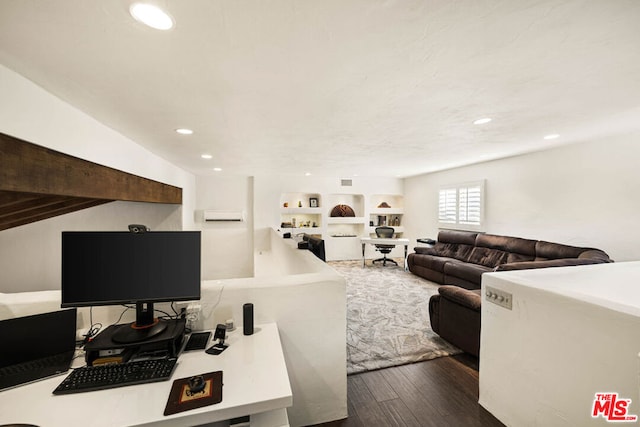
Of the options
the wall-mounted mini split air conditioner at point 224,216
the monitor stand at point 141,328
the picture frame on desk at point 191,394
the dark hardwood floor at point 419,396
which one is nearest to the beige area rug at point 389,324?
the dark hardwood floor at point 419,396

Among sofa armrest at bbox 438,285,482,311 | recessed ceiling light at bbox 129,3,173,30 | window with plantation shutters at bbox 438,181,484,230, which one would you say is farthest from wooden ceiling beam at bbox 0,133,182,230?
window with plantation shutters at bbox 438,181,484,230

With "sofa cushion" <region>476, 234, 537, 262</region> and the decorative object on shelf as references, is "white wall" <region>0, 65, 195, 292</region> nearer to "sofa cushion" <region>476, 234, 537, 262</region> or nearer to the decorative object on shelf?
the decorative object on shelf

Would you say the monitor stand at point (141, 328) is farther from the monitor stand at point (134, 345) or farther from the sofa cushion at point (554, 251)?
the sofa cushion at point (554, 251)

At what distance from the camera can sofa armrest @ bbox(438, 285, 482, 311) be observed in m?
2.27

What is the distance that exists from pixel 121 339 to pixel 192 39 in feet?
5.02

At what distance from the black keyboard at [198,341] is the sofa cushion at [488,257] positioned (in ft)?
15.3

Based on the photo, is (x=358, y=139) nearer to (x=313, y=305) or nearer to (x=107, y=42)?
(x=313, y=305)

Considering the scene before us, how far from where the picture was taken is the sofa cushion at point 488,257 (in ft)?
14.0

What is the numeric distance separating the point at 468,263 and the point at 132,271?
503 centimetres

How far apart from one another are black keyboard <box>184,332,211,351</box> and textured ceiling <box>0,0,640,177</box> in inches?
62.1

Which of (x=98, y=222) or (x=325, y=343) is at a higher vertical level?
(x=98, y=222)

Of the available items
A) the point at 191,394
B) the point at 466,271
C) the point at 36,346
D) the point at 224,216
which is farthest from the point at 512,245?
the point at 224,216

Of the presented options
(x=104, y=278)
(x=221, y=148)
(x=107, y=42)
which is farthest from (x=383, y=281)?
(x=107, y=42)

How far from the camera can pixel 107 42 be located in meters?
1.22
